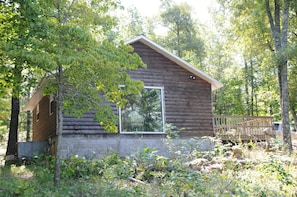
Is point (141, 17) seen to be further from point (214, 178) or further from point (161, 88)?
point (214, 178)

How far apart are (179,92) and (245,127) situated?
3872 mm

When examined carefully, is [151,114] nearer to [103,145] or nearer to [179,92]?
[179,92]

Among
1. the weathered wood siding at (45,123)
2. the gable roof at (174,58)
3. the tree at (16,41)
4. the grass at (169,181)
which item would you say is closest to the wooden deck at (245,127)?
the gable roof at (174,58)

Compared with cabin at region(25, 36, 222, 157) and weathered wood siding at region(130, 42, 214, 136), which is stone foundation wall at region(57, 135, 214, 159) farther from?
weathered wood siding at region(130, 42, 214, 136)

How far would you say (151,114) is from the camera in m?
12.7

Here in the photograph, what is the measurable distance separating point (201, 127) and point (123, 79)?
6789mm

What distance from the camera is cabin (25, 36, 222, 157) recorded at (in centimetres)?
1151

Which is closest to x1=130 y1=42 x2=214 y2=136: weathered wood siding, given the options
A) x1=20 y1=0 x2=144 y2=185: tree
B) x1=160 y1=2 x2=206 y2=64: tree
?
x1=20 y1=0 x2=144 y2=185: tree

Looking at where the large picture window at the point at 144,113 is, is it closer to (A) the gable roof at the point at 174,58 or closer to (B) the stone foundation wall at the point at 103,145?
(B) the stone foundation wall at the point at 103,145

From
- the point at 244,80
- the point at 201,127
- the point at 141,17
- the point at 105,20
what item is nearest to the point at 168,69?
the point at 201,127

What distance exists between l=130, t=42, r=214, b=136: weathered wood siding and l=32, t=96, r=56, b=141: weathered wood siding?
3745mm

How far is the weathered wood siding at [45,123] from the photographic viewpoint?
12964 millimetres

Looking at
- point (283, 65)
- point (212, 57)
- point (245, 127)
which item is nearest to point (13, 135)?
point (245, 127)

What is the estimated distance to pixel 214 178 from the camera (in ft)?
21.7
